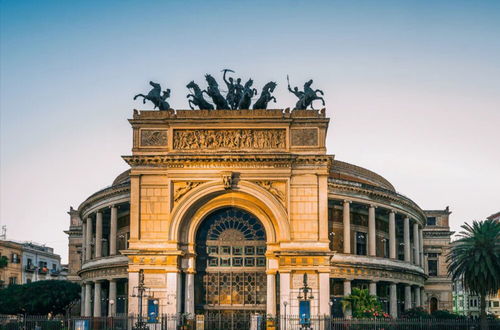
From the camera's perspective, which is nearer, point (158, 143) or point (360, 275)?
point (158, 143)

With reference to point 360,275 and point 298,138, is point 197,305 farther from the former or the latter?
point 360,275

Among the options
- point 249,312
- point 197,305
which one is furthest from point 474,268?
point 197,305

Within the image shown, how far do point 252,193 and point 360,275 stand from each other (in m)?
20.0

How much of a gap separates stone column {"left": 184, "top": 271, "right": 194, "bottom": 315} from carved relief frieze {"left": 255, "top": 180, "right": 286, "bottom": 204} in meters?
8.72

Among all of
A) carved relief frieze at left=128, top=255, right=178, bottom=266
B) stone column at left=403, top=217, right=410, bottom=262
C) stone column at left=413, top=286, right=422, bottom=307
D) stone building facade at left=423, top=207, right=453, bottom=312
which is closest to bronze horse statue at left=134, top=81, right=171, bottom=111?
carved relief frieze at left=128, top=255, right=178, bottom=266

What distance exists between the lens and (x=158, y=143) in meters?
60.1

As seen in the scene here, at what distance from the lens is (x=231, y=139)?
2354 inches

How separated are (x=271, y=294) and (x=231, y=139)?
1229 cm

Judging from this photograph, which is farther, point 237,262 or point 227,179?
point 237,262

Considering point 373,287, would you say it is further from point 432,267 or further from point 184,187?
point 432,267

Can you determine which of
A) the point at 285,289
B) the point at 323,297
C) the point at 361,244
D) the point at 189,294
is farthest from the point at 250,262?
the point at 361,244

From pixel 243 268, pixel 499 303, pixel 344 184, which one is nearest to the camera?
pixel 243 268

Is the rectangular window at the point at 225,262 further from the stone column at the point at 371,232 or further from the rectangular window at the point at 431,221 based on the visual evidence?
the rectangular window at the point at 431,221

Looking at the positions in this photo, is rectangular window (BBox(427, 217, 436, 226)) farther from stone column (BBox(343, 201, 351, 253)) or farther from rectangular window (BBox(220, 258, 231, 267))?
rectangular window (BBox(220, 258, 231, 267))
